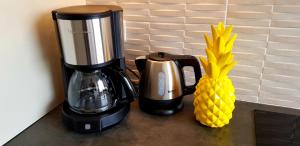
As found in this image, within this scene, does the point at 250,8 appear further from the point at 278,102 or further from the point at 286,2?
the point at 278,102

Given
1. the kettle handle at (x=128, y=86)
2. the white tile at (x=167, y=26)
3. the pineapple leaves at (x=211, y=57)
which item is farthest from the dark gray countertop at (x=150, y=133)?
the white tile at (x=167, y=26)

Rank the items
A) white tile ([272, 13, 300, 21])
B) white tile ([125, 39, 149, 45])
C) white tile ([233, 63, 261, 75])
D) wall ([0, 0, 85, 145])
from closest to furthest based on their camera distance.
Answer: wall ([0, 0, 85, 145]) < white tile ([272, 13, 300, 21]) < white tile ([233, 63, 261, 75]) < white tile ([125, 39, 149, 45])

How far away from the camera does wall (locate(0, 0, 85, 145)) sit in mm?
715

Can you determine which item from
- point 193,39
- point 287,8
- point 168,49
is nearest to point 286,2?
point 287,8

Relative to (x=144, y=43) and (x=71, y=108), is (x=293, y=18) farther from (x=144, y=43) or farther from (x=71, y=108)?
(x=71, y=108)

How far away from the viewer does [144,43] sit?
40.6 inches

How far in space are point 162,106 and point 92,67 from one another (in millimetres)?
285

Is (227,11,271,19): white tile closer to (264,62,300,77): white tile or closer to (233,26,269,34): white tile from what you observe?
(233,26,269,34): white tile

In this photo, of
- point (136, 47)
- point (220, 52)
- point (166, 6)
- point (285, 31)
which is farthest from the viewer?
point (136, 47)

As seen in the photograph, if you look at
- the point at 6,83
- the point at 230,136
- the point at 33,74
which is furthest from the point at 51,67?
the point at 230,136

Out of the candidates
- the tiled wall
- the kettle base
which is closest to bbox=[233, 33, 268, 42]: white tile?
the tiled wall

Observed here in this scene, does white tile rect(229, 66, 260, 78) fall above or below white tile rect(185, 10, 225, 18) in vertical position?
below

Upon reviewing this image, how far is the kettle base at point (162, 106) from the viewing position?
2.84 ft

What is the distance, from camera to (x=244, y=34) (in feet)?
2.93
